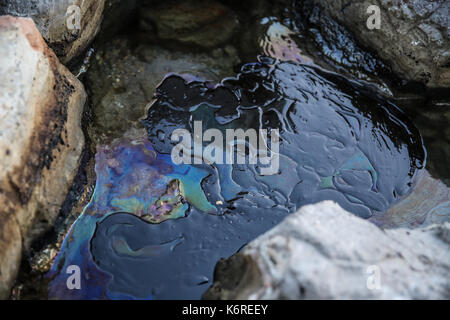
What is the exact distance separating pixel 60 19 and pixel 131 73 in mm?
804

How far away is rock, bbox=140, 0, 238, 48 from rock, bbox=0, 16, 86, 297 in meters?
1.34

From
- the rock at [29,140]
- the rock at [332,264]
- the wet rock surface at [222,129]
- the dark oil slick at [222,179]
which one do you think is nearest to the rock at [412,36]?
the wet rock surface at [222,129]

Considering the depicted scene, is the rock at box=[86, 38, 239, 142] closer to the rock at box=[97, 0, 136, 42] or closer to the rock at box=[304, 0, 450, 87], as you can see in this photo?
the rock at box=[97, 0, 136, 42]

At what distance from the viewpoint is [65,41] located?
332 centimetres

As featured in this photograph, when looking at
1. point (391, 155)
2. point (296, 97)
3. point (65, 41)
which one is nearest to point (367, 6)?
point (296, 97)

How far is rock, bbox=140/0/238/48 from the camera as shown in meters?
4.19

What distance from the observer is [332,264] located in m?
2.06

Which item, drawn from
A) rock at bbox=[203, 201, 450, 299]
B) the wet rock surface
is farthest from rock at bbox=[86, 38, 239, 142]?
rock at bbox=[203, 201, 450, 299]

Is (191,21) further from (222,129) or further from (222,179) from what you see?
(222,179)

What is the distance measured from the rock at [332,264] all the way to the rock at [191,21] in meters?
2.32

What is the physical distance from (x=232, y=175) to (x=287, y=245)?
1.22m

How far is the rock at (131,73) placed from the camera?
11.8 ft

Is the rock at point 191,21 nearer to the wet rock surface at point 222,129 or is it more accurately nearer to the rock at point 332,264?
the wet rock surface at point 222,129
